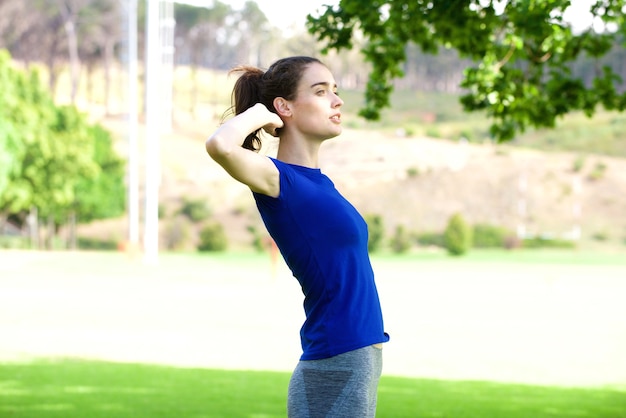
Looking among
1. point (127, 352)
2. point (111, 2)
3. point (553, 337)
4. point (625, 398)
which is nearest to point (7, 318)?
point (127, 352)

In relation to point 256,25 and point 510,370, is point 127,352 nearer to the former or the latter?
point 510,370

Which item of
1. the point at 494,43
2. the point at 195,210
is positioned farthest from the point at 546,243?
the point at 494,43

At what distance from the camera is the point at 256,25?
95.1 m

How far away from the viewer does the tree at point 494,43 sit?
6977 mm

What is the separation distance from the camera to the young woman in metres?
2.90

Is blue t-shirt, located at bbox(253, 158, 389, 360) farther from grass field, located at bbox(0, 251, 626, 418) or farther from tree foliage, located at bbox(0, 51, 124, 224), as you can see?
tree foliage, located at bbox(0, 51, 124, 224)

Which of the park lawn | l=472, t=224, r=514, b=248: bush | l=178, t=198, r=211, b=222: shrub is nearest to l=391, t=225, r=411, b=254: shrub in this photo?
l=472, t=224, r=514, b=248: bush

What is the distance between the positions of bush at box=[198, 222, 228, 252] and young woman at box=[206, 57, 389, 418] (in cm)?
5609

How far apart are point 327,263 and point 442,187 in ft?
231

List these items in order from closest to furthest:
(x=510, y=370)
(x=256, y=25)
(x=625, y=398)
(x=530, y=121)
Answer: (x=530, y=121) < (x=625, y=398) < (x=510, y=370) < (x=256, y=25)

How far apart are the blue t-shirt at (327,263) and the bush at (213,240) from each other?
56.1 m

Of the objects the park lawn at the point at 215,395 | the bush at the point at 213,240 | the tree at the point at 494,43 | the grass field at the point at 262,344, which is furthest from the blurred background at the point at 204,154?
the tree at the point at 494,43

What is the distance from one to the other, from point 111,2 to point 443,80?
30896mm

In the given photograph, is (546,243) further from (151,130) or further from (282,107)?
(282,107)
